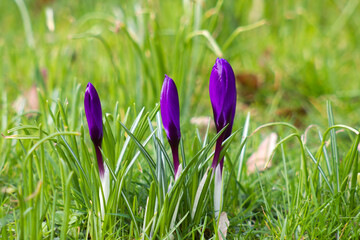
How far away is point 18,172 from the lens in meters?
1.56

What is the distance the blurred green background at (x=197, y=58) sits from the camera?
226 cm

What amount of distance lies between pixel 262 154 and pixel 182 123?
49 cm

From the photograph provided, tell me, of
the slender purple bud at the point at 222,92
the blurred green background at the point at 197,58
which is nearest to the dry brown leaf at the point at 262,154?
the blurred green background at the point at 197,58

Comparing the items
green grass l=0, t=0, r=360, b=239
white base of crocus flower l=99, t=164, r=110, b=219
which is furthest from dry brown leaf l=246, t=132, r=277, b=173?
white base of crocus flower l=99, t=164, r=110, b=219

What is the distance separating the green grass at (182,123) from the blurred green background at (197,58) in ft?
0.04

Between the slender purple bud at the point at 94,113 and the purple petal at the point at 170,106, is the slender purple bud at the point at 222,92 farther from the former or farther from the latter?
the slender purple bud at the point at 94,113

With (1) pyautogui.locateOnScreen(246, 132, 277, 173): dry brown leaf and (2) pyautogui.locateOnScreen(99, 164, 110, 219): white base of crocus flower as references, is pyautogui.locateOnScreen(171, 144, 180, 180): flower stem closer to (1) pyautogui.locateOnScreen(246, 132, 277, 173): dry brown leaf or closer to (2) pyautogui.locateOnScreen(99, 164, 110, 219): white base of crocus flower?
(2) pyautogui.locateOnScreen(99, 164, 110, 219): white base of crocus flower

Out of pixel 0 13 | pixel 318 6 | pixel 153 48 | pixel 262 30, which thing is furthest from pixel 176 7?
pixel 0 13

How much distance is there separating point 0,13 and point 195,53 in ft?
8.98

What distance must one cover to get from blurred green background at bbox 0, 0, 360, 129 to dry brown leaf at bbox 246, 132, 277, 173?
433mm

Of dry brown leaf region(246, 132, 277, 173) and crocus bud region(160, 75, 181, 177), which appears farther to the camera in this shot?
dry brown leaf region(246, 132, 277, 173)

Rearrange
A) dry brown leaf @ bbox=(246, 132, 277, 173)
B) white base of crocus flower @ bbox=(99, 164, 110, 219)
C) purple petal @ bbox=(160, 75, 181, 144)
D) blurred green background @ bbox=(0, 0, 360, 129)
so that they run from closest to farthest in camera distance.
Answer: purple petal @ bbox=(160, 75, 181, 144) → white base of crocus flower @ bbox=(99, 164, 110, 219) → dry brown leaf @ bbox=(246, 132, 277, 173) → blurred green background @ bbox=(0, 0, 360, 129)

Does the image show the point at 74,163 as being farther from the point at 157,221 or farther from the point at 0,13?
the point at 0,13

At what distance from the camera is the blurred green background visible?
2260 mm
